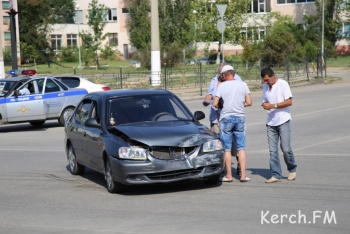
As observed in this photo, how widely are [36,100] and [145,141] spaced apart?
13298 millimetres

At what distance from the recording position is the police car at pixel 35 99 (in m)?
23.8

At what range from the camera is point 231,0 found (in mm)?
69125

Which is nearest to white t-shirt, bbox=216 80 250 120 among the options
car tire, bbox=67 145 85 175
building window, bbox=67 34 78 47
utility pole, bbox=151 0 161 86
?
car tire, bbox=67 145 85 175

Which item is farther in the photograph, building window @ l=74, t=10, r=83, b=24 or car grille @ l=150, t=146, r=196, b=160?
building window @ l=74, t=10, r=83, b=24

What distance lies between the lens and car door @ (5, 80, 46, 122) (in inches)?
936

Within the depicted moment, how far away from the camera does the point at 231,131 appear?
12.1m

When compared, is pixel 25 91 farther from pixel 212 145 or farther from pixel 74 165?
pixel 212 145

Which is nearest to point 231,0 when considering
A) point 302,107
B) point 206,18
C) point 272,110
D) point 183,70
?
point 206,18

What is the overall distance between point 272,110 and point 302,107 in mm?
15601

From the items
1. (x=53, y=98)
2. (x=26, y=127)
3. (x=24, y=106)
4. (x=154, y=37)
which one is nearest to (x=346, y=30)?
(x=154, y=37)

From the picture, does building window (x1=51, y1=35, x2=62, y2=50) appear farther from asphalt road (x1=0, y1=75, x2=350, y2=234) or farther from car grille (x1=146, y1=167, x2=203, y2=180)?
car grille (x1=146, y1=167, x2=203, y2=180)

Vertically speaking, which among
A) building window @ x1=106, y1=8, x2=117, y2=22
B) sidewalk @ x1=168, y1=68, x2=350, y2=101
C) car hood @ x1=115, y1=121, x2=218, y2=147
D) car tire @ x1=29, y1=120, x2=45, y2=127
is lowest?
sidewalk @ x1=168, y1=68, x2=350, y2=101

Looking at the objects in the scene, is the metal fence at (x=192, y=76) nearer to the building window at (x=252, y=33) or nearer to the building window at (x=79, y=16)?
the building window at (x=252, y=33)
